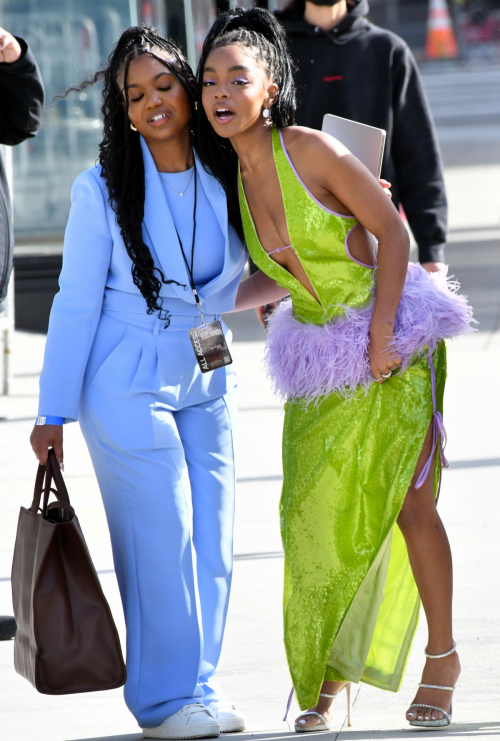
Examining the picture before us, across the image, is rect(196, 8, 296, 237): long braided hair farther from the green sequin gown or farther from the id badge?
the id badge

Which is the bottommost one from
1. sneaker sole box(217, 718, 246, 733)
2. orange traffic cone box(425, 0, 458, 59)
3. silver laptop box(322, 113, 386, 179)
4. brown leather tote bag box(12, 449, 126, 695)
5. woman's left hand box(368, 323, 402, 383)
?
orange traffic cone box(425, 0, 458, 59)

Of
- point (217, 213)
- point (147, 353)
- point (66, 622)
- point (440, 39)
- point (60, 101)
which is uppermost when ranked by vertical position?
point (217, 213)

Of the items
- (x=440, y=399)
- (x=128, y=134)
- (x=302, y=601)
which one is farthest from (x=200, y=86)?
(x=302, y=601)

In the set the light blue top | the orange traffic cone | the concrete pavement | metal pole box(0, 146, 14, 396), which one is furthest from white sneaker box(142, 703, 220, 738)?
the orange traffic cone

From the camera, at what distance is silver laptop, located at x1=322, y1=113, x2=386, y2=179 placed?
10.4 feet

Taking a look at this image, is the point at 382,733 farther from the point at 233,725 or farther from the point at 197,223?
the point at 197,223

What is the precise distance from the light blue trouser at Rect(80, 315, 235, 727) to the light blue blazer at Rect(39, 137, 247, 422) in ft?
0.19

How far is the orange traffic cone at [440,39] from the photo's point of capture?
50469 millimetres

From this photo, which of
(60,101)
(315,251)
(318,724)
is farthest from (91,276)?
(60,101)

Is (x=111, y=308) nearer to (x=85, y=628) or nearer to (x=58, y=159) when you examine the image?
(x=85, y=628)

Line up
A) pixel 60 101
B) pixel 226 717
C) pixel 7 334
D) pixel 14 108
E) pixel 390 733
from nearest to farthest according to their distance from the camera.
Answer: pixel 390 733 < pixel 226 717 < pixel 14 108 < pixel 7 334 < pixel 60 101

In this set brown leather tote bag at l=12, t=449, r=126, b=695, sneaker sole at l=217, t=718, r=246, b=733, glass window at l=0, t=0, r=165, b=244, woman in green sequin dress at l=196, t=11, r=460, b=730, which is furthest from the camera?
glass window at l=0, t=0, r=165, b=244

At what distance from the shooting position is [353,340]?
2.97 m

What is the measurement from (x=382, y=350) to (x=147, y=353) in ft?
1.90
